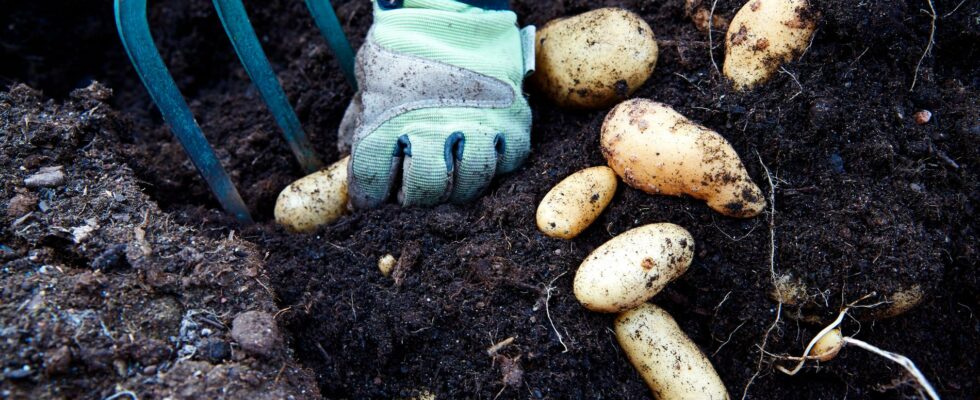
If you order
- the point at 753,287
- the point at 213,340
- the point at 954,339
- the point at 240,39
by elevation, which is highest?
the point at 240,39

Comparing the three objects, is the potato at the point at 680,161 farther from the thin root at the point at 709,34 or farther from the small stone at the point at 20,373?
the small stone at the point at 20,373

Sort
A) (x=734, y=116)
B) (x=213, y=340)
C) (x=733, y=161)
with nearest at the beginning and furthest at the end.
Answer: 1. (x=213, y=340)
2. (x=733, y=161)
3. (x=734, y=116)

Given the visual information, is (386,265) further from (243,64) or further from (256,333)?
(243,64)

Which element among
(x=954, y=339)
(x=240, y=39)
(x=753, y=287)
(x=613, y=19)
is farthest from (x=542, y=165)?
(x=954, y=339)

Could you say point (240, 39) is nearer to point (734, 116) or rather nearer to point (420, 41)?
point (420, 41)

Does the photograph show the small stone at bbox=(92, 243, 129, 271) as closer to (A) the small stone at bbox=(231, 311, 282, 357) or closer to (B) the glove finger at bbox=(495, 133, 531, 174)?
(A) the small stone at bbox=(231, 311, 282, 357)

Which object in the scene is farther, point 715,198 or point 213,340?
point 715,198

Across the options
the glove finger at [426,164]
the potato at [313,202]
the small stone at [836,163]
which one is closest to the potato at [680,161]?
the small stone at [836,163]
